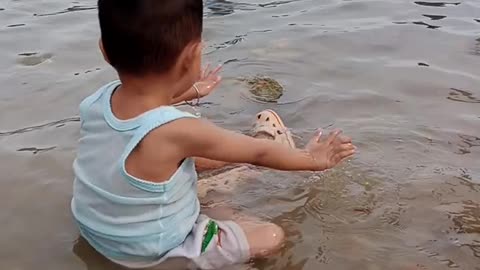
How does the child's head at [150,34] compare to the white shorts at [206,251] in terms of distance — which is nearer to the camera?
the child's head at [150,34]

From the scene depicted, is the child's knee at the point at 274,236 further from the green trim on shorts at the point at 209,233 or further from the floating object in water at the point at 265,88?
the floating object in water at the point at 265,88

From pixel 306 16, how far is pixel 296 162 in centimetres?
329

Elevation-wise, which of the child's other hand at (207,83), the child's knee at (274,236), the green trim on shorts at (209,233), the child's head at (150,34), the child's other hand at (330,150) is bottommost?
the child's knee at (274,236)

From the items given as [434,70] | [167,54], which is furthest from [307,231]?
[434,70]

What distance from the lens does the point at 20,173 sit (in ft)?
11.3

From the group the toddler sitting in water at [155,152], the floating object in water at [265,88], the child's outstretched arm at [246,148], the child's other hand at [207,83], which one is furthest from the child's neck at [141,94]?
the floating object in water at [265,88]

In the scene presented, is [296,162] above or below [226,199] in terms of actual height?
above

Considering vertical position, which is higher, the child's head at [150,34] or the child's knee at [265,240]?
the child's head at [150,34]

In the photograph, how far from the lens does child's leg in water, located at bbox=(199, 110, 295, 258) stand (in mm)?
2768

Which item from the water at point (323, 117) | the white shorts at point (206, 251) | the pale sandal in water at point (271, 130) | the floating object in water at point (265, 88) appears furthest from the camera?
the floating object in water at point (265, 88)

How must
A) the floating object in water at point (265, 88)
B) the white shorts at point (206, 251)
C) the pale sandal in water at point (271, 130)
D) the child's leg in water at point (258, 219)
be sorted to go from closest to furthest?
the white shorts at point (206, 251) < the child's leg in water at point (258, 219) < the pale sandal in water at point (271, 130) < the floating object in water at point (265, 88)

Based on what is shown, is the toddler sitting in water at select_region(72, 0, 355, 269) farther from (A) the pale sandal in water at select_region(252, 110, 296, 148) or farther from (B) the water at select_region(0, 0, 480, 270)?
(A) the pale sandal in water at select_region(252, 110, 296, 148)

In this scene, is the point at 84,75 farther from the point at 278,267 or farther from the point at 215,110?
the point at 278,267

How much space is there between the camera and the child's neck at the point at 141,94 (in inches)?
99.7
